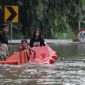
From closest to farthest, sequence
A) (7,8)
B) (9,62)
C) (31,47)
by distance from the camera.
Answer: (7,8) → (9,62) → (31,47)

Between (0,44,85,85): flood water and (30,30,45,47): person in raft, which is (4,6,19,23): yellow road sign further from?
(30,30,45,47): person in raft

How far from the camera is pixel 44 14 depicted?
38.9 m

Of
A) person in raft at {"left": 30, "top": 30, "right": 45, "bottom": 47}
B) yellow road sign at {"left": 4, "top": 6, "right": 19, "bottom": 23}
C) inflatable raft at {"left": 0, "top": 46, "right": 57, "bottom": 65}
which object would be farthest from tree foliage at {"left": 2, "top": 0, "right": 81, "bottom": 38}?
yellow road sign at {"left": 4, "top": 6, "right": 19, "bottom": 23}

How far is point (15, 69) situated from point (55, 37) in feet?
94.5

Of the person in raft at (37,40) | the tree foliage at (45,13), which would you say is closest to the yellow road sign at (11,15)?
the person in raft at (37,40)

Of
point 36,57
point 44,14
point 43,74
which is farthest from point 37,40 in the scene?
point 44,14

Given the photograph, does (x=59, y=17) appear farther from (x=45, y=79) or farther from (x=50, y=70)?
(x=45, y=79)

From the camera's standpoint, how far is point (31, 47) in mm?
19922

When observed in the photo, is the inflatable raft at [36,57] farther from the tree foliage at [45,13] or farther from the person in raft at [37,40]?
the tree foliage at [45,13]

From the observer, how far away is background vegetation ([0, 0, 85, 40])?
125 feet

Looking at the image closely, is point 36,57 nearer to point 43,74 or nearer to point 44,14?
point 43,74

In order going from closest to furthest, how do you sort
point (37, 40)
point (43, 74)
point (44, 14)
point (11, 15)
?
point (43, 74)
point (11, 15)
point (37, 40)
point (44, 14)

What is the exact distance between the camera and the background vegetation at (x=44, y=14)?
38.1 m

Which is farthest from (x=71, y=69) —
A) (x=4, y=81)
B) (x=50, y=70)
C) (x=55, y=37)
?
(x=55, y=37)
